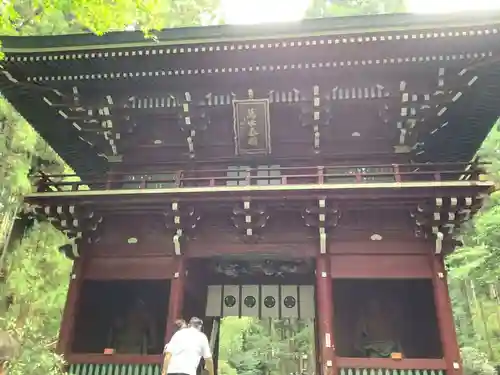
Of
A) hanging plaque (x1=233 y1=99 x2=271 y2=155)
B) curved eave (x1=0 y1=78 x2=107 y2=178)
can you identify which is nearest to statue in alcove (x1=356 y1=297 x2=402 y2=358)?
hanging plaque (x1=233 y1=99 x2=271 y2=155)

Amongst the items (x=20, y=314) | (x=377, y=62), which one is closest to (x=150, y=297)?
(x=20, y=314)

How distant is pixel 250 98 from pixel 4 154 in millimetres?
7644

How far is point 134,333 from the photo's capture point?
1005 centimetres

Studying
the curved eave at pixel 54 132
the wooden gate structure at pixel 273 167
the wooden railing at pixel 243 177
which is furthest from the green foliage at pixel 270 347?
the curved eave at pixel 54 132

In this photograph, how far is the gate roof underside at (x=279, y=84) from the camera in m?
8.59

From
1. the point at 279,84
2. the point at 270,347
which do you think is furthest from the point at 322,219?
the point at 270,347

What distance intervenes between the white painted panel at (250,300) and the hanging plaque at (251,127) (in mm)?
3577

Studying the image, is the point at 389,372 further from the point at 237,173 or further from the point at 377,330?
the point at 237,173

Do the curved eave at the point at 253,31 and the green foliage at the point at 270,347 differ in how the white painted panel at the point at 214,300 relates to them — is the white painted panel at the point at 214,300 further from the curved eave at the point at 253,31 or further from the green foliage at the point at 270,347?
the green foliage at the point at 270,347

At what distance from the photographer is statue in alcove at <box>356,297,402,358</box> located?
9156mm

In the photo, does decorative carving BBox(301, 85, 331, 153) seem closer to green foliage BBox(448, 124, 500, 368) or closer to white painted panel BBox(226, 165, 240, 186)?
white painted panel BBox(226, 165, 240, 186)

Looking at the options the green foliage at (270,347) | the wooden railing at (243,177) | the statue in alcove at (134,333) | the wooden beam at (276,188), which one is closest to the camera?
the wooden beam at (276,188)

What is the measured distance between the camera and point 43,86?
9.67m

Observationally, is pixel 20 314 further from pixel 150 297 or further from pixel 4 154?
pixel 150 297
